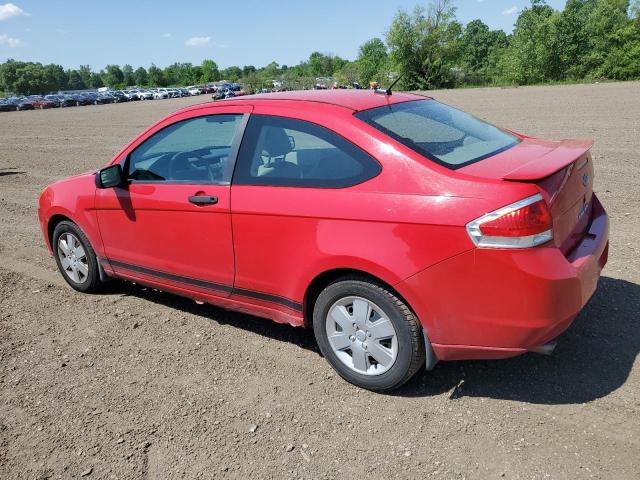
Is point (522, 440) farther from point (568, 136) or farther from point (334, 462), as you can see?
point (568, 136)

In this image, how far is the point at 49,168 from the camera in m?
13.4

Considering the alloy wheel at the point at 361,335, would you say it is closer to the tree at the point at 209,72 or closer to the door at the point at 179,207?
the door at the point at 179,207

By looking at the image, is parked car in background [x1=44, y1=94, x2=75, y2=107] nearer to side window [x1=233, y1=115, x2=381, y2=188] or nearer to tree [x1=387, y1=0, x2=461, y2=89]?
Result: tree [x1=387, y1=0, x2=461, y2=89]

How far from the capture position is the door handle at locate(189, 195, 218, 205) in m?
3.72

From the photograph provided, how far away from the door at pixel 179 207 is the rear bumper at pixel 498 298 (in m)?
1.45

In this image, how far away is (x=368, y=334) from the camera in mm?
3273

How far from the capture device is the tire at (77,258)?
4.99 meters

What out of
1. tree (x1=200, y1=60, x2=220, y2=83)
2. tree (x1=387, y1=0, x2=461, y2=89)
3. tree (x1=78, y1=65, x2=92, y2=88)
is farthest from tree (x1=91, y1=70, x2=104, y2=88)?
tree (x1=387, y1=0, x2=461, y2=89)

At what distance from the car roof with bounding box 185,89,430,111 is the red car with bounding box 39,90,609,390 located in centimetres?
2

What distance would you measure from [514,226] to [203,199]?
6.72 ft

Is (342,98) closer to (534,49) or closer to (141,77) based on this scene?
(534,49)

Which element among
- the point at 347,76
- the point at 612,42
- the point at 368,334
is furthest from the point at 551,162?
the point at 347,76

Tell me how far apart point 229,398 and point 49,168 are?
11.9 m

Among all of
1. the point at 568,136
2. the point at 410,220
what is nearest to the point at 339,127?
the point at 410,220
